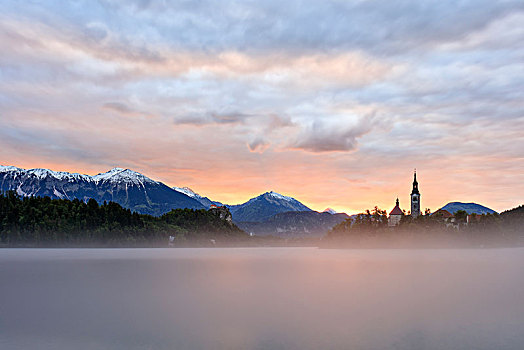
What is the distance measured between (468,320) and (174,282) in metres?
52.4

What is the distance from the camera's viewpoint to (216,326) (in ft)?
126

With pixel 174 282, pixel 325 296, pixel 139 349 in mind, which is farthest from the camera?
pixel 174 282

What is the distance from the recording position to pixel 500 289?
220ft

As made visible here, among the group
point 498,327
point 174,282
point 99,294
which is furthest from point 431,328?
point 174,282

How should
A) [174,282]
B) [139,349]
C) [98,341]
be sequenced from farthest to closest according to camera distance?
1. [174,282]
2. [98,341]
3. [139,349]

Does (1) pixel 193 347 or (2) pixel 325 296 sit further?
(2) pixel 325 296

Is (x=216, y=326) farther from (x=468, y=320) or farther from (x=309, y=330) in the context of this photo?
(x=468, y=320)

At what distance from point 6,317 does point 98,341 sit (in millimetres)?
15424

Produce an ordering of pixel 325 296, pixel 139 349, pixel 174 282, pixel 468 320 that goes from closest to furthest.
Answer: pixel 139 349 < pixel 468 320 < pixel 325 296 < pixel 174 282

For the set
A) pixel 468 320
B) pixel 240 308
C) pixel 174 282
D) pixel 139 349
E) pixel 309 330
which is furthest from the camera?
pixel 174 282

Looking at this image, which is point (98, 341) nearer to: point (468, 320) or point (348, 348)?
point (348, 348)

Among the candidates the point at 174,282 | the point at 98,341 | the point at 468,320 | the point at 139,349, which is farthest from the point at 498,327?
the point at 174,282

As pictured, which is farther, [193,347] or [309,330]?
[309,330]

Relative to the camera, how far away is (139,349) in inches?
1180
